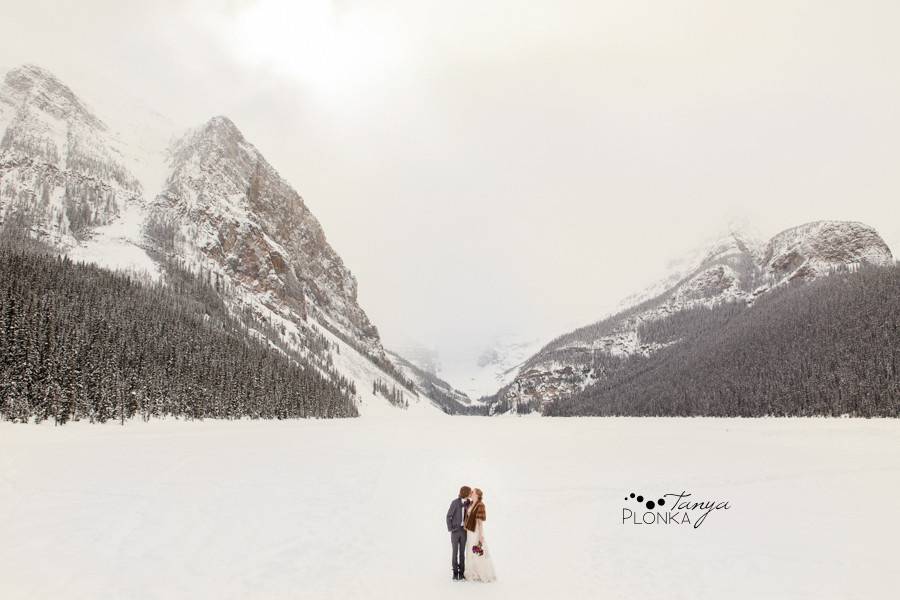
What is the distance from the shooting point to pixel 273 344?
174 m

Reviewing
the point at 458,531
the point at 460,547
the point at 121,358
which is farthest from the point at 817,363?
the point at 121,358

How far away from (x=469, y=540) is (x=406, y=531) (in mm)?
6035

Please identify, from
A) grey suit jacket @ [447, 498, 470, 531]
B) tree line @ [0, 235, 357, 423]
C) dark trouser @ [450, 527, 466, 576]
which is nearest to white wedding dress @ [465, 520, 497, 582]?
dark trouser @ [450, 527, 466, 576]

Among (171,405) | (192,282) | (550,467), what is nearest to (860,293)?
(550,467)

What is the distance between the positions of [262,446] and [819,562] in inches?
1786

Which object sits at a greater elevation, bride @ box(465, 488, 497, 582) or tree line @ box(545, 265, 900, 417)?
tree line @ box(545, 265, 900, 417)

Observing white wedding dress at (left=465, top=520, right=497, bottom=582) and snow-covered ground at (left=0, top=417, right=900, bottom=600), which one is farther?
white wedding dress at (left=465, top=520, right=497, bottom=582)

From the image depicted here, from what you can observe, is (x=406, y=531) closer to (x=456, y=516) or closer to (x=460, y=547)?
(x=460, y=547)

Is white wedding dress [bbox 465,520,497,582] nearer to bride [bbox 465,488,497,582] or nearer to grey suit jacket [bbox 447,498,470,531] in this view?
bride [bbox 465,488,497,582]

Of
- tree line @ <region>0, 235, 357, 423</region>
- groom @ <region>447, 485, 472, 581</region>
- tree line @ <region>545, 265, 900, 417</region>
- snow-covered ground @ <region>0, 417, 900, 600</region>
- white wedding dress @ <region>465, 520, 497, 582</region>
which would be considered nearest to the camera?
snow-covered ground @ <region>0, 417, 900, 600</region>

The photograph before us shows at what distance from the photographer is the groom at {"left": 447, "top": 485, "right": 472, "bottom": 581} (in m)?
13.6

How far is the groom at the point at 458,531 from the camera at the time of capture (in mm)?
13637

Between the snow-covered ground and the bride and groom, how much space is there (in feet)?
1.75

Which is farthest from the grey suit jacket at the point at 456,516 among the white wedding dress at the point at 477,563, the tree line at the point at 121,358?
the tree line at the point at 121,358
